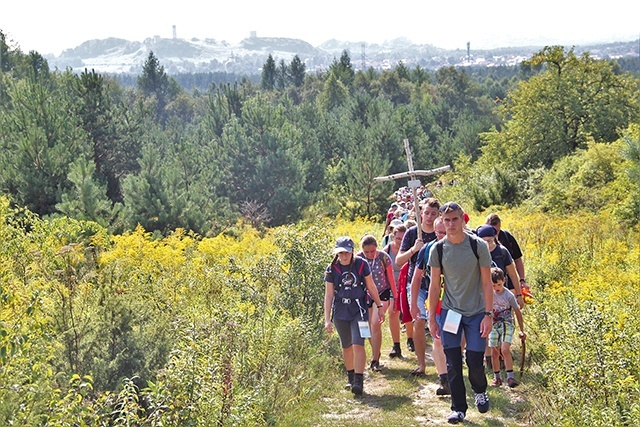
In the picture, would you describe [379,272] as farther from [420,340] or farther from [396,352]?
[396,352]

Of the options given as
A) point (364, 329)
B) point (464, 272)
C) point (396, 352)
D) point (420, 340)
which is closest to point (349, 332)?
point (364, 329)

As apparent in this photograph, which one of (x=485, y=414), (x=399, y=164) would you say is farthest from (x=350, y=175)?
(x=485, y=414)

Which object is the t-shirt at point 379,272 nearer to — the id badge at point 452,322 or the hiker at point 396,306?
the hiker at point 396,306

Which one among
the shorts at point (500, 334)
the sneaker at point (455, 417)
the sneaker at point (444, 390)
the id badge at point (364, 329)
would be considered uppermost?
the id badge at point (364, 329)

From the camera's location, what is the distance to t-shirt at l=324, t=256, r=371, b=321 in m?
7.21

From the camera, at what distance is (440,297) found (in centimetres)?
699

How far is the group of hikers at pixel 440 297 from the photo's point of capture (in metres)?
5.89

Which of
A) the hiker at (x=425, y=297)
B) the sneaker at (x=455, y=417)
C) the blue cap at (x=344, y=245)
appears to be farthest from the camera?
the blue cap at (x=344, y=245)

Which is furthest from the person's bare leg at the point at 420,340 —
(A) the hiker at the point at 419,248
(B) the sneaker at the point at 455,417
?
(B) the sneaker at the point at 455,417

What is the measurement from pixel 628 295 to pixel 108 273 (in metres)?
6.01

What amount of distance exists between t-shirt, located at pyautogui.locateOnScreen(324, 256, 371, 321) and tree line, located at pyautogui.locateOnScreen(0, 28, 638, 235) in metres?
13.7

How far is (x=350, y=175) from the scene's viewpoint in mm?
32969

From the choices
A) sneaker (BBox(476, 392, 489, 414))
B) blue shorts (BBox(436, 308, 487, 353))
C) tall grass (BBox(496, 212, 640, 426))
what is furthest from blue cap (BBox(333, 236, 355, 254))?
tall grass (BBox(496, 212, 640, 426))

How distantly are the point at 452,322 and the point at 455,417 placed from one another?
0.81 m
